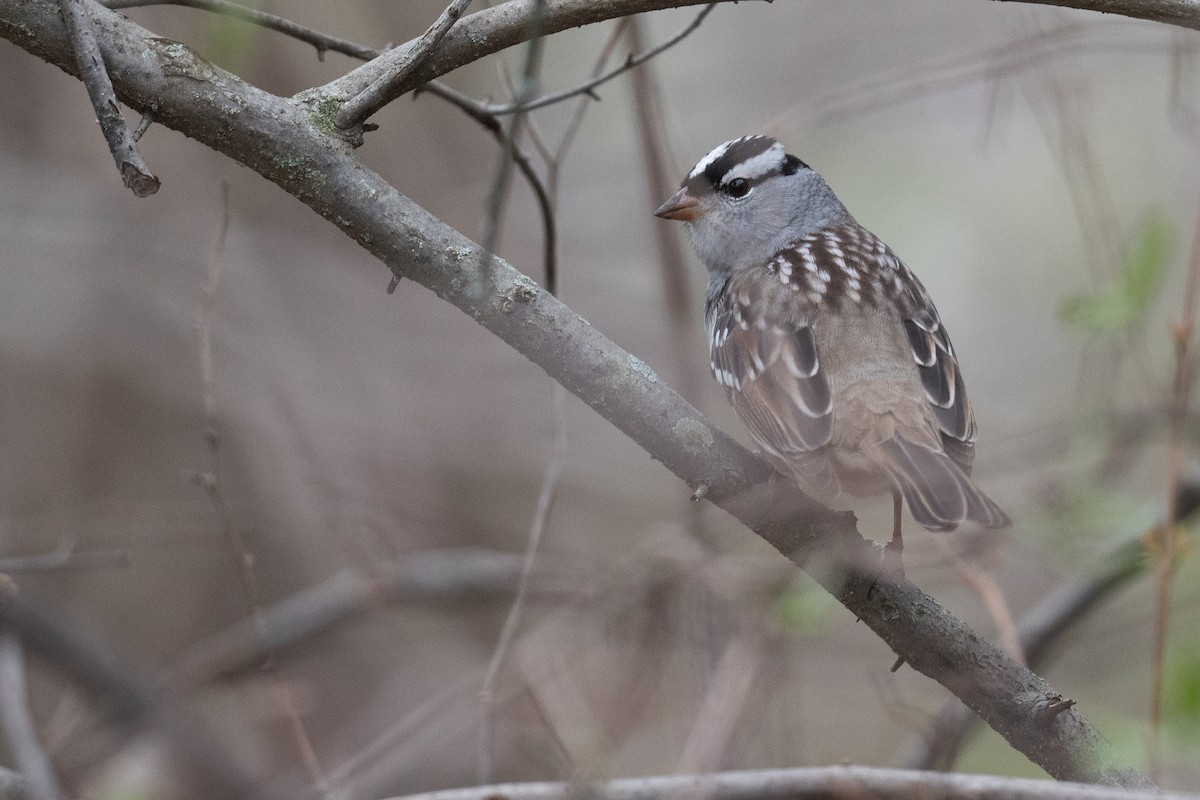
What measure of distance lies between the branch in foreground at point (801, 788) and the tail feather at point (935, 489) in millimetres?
570

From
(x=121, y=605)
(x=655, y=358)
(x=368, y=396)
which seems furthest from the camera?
(x=655, y=358)

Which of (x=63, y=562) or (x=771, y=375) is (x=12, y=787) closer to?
(x=63, y=562)

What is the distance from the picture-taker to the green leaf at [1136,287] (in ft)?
11.4

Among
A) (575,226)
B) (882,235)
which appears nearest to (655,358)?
(575,226)

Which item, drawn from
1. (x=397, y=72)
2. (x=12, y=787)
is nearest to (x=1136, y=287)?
(x=397, y=72)

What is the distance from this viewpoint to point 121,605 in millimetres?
5652

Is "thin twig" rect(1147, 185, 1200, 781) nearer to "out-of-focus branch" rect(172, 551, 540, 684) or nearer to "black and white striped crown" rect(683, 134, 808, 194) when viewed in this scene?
"black and white striped crown" rect(683, 134, 808, 194)

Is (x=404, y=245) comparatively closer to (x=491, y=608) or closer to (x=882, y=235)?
(x=491, y=608)

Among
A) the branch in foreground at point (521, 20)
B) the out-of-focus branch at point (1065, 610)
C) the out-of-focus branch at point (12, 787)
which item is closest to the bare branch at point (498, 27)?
the branch in foreground at point (521, 20)

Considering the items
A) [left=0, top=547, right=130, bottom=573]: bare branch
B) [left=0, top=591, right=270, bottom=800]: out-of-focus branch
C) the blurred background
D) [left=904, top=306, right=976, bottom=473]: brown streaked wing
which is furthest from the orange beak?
[left=0, top=591, right=270, bottom=800]: out-of-focus branch

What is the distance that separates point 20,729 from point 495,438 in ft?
11.2

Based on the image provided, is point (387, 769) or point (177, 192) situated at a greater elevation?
point (177, 192)

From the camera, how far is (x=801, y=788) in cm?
233

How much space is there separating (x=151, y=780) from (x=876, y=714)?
138 inches
